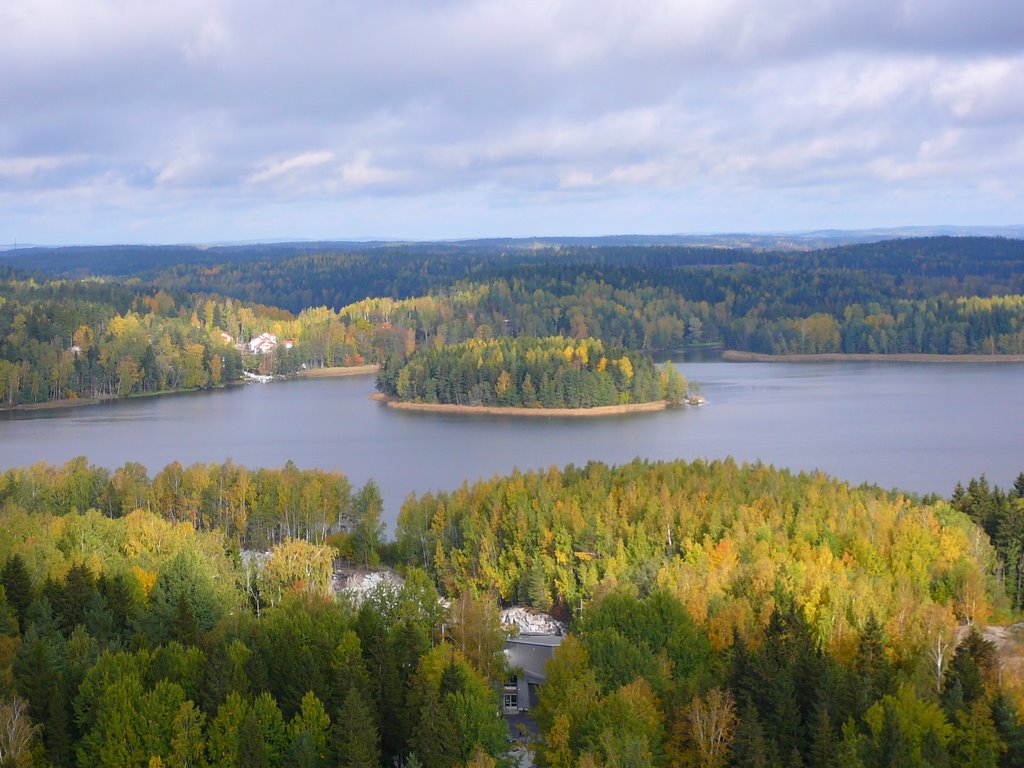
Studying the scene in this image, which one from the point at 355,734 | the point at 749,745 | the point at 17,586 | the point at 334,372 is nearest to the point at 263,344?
the point at 334,372

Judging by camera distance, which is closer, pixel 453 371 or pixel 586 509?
pixel 586 509

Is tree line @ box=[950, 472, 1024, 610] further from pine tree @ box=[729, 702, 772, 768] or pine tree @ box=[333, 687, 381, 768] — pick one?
pine tree @ box=[333, 687, 381, 768]

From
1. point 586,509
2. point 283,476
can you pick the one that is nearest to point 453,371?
point 283,476

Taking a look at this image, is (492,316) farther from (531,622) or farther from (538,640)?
(538,640)

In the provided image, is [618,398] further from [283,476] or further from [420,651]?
[420,651]

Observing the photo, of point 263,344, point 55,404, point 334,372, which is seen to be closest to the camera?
point 55,404

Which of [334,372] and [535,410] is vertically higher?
[535,410]
